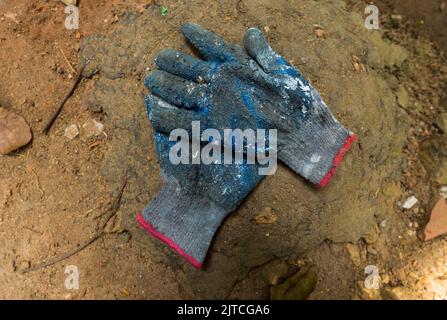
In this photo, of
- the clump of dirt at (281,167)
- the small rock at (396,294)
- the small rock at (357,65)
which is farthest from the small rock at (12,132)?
the small rock at (396,294)

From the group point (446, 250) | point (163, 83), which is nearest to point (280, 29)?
point (163, 83)

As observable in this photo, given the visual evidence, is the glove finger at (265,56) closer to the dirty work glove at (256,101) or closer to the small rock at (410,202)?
the dirty work glove at (256,101)

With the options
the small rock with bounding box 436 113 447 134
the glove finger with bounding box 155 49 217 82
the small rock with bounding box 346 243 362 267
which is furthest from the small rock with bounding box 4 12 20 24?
the small rock with bounding box 436 113 447 134

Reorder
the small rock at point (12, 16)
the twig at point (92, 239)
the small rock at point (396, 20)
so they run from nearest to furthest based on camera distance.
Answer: the twig at point (92, 239) < the small rock at point (12, 16) < the small rock at point (396, 20)

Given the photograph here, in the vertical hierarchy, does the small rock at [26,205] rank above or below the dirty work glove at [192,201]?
below

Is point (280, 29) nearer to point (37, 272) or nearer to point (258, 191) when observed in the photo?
point (258, 191)

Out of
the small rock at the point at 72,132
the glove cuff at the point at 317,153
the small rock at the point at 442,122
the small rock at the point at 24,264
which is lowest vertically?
the small rock at the point at 24,264
